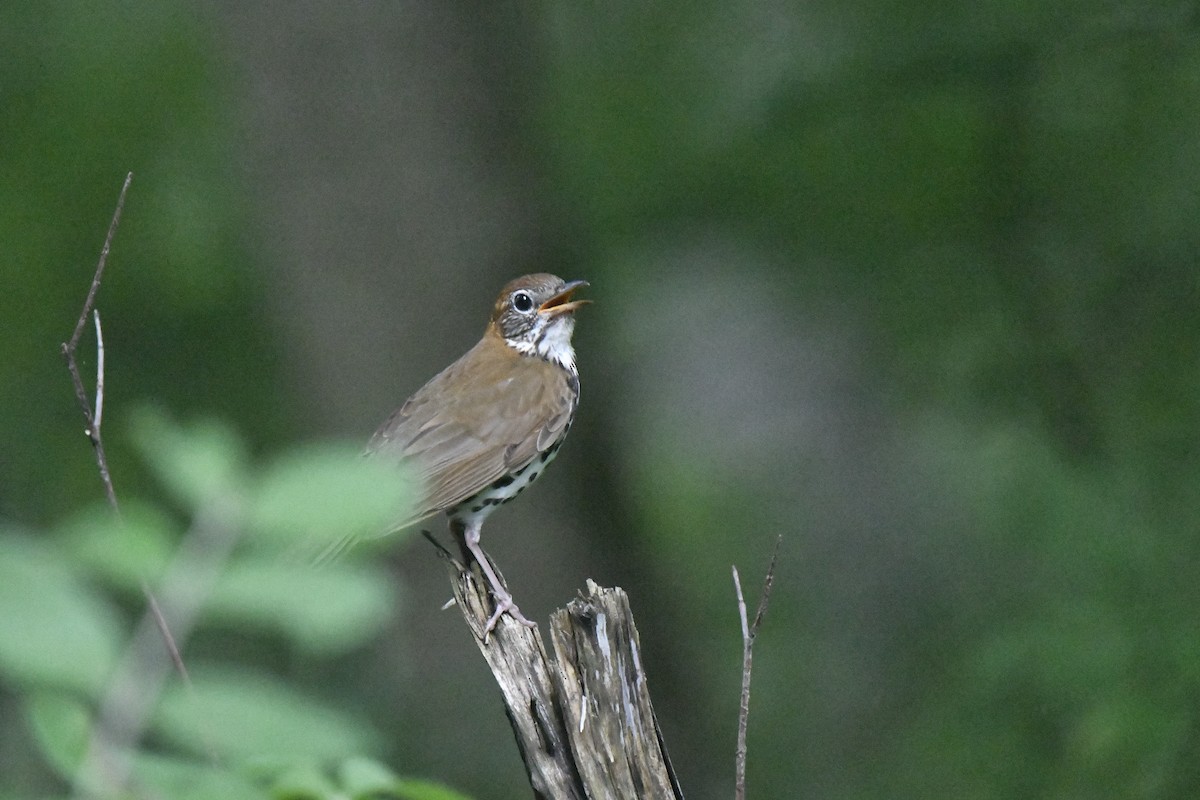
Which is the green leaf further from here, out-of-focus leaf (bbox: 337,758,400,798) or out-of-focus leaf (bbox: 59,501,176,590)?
out-of-focus leaf (bbox: 59,501,176,590)

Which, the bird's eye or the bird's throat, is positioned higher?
the bird's eye

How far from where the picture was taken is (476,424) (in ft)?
17.6

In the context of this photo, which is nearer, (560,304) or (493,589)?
(493,589)

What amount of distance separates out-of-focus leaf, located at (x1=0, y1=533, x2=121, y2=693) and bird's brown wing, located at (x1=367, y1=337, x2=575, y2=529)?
361 cm

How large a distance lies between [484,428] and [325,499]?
4.11 meters

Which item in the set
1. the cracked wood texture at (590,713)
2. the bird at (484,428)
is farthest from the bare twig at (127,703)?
the bird at (484,428)

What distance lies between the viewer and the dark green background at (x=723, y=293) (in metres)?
6.71

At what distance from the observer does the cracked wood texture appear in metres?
3.55

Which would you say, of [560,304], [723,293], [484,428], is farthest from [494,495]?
[723,293]

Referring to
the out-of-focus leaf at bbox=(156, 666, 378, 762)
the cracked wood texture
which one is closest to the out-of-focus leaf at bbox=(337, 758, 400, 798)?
the out-of-focus leaf at bbox=(156, 666, 378, 762)

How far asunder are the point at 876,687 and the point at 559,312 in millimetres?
4236

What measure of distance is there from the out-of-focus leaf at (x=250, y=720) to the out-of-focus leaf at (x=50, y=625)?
82 millimetres

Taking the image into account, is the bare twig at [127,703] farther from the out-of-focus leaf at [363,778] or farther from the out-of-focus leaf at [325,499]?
the out-of-focus leaf at [363,778]

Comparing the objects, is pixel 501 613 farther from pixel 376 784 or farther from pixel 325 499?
pixel 325 499
